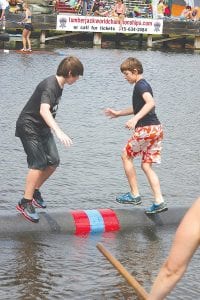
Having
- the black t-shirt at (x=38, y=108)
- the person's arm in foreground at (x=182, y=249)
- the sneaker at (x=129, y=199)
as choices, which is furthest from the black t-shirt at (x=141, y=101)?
the person's arm in foreground at (x=182, y=249)

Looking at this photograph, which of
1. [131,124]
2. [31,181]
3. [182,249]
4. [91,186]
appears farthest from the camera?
[91,186]

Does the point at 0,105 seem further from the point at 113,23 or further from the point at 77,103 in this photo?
the point at 113,23

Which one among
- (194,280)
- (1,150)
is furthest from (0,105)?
(194,280)

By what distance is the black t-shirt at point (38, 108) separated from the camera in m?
7.42

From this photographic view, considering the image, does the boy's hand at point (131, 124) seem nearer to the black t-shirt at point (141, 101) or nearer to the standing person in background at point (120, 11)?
the black t-shirt at point (141, 101)

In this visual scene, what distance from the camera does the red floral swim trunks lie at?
8117 millimetres

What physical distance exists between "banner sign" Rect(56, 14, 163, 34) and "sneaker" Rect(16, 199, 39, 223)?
27436 millimetres

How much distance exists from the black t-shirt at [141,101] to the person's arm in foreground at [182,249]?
4.22 metres

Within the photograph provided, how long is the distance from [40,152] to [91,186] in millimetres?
1956

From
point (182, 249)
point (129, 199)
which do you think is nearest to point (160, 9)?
point (129, 199)

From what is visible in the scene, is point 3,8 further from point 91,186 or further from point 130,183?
point 130,183

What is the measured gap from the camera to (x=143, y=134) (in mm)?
8117

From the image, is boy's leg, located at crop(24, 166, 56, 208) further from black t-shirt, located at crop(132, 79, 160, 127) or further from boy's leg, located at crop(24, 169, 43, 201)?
black t-shirt, located at crop(132, 79, 160, 127)

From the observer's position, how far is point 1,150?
11.2m
